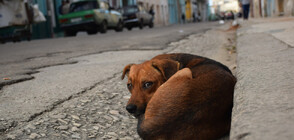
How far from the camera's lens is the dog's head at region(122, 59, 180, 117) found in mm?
2176

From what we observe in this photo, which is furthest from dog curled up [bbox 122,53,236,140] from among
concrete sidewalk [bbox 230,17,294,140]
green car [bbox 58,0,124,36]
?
green car [bbox 58,0,124,36]

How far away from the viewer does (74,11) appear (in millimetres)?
17672

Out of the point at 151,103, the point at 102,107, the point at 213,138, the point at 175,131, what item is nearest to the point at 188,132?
the point at 175,131

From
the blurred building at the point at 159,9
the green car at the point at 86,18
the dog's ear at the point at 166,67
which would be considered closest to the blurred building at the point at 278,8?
the green car at the point at 86,18

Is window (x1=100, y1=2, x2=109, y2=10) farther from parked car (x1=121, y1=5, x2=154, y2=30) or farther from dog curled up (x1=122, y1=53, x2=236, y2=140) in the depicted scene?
dog curled up (x1=122, y1=53, x2=236, y2=140)

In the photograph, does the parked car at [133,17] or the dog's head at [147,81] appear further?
the parked car at [133,17]

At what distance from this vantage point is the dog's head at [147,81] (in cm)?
218

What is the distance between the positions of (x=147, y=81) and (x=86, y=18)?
15.1m

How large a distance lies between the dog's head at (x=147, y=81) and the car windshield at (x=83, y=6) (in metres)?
15.8

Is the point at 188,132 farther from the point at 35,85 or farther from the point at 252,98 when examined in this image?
the point at 35,85

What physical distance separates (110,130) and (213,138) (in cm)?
76

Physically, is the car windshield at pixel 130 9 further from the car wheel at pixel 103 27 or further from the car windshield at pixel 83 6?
the car windshield at pixel 83 6

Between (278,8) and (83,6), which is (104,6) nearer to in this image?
(83,6)

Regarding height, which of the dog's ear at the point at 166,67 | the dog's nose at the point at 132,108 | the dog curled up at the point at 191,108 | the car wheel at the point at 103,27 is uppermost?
the car wheel at the point at 103,27
